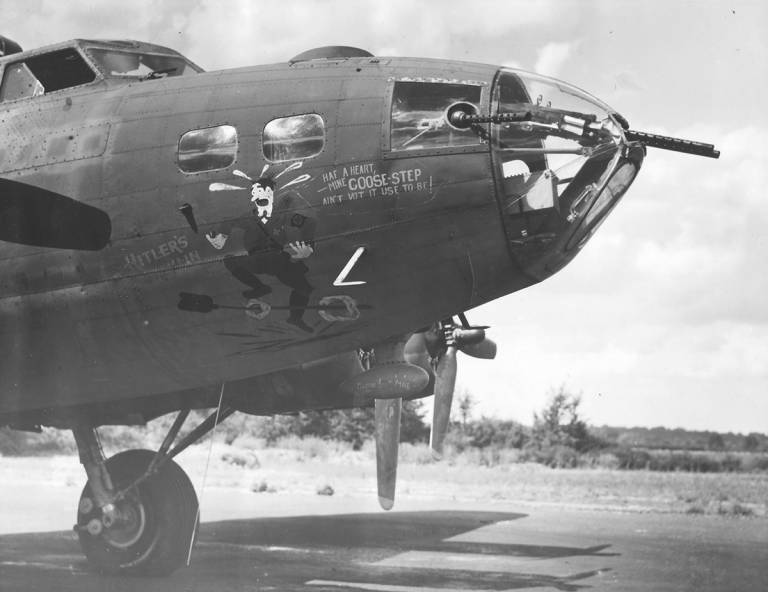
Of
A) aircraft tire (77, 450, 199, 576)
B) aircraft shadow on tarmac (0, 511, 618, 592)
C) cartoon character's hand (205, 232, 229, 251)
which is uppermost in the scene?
cartoon character's hand (205, 232, 229, 251)

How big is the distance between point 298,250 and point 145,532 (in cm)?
558

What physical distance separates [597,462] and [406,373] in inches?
1038

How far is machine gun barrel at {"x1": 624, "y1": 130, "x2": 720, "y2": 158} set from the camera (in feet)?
25.8

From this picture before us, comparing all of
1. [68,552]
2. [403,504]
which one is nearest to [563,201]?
[68,552]

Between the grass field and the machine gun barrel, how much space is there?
17.5 m

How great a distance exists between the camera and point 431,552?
1545 centimetres

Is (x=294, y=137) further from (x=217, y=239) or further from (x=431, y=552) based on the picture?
(x=431, y=552)

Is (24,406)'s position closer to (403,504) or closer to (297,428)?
(403,504)

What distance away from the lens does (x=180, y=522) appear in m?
12.2

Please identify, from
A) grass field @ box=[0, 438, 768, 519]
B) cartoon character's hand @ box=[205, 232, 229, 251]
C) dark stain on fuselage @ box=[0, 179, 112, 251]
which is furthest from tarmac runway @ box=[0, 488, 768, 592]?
cartoon character's hand @ box=[205, 232, 229, 251]

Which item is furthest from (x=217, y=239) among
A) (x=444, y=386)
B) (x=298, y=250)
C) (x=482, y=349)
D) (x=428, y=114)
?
(x=482, y=349)

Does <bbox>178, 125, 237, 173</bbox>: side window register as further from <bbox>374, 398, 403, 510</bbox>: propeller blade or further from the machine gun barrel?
<bbox>374, 398, 403, 510</bbox>: propeller blade

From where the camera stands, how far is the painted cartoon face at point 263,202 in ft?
26.6

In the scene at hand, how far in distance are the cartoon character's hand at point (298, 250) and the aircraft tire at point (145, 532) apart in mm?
5149
